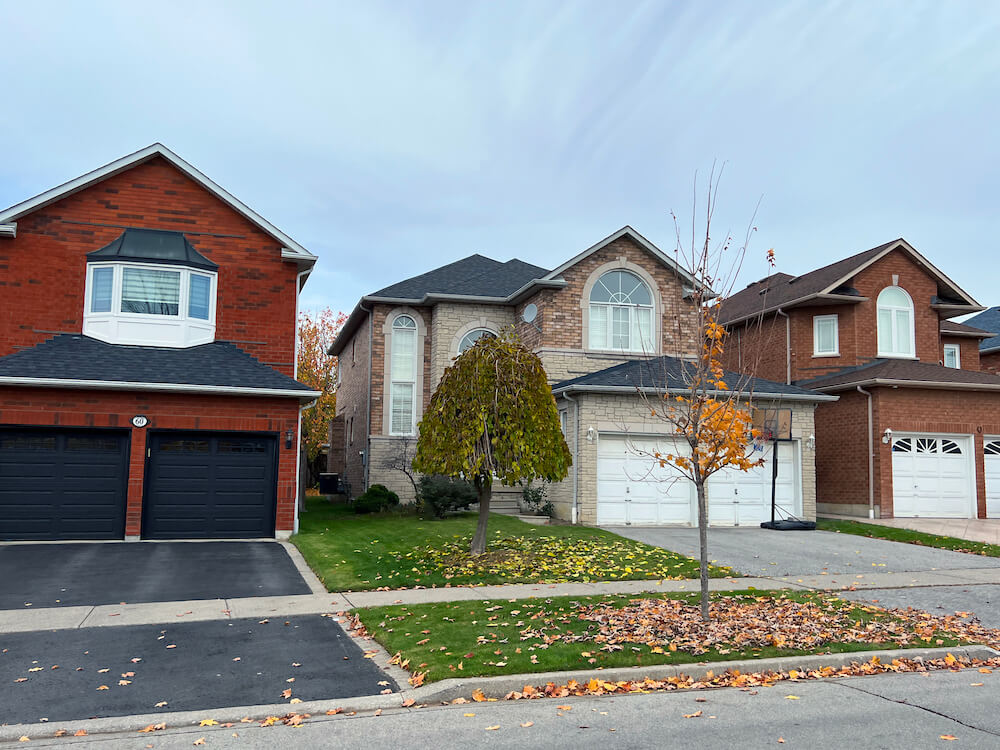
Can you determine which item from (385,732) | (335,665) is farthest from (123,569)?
(385,732)

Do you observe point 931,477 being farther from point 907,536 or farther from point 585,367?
point 585,367

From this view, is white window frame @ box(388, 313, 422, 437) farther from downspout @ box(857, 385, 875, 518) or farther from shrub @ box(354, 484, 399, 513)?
downspout @ box(857, 385, 875, 518)

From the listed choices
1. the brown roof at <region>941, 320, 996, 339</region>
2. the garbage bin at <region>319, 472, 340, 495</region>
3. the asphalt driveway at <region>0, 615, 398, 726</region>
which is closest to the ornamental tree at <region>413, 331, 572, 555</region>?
the asphalt driveway at <region>0, 615, 398, 726</region>

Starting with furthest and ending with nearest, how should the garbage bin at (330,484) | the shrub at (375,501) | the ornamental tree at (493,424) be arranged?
1. the garbage bin at (330,484)
2. the shrub at (375,501)
3. the ornamental tree at (493,424)

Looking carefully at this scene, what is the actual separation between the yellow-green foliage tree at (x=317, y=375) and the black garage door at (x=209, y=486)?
20.2m

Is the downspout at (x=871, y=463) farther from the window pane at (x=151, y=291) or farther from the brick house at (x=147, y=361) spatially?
the window pane at (x=151, y=291)

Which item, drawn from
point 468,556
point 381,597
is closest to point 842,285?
point 468,556

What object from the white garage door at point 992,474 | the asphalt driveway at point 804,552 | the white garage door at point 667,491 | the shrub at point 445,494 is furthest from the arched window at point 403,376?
the white garage door at point 992,474

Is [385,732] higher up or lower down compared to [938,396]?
lower down

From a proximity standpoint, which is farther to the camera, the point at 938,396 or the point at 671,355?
the point at 671,355

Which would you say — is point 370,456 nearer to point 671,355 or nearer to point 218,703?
point 671,355

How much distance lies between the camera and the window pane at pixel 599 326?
2306 cm

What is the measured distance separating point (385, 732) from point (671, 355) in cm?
1922

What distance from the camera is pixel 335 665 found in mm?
7598
